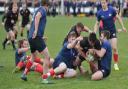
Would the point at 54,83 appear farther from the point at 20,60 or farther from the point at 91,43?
the point at 20,60

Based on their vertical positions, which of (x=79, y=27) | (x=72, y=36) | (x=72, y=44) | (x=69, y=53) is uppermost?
(x=79, y=27)

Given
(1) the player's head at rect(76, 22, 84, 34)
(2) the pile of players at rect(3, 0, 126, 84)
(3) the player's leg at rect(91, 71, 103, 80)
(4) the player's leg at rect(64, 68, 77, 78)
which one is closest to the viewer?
(2) the pile of players at rect(3, 0, 126, 84)

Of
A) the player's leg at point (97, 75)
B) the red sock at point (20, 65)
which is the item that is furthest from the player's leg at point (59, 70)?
the red sock at point (20, 65)

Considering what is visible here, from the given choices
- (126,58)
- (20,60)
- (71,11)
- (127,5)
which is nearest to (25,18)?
(126,58)

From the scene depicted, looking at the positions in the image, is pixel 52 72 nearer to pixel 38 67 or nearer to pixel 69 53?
pixel 69 53

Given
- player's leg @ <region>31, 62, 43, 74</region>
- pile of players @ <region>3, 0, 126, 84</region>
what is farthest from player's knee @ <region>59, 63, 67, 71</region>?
player's leg @ <region>31, 62, 43, 74</region>

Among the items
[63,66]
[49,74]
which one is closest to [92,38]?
[63,66]

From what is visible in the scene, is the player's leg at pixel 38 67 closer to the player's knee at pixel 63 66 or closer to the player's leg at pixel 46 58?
the player's knee at pixel 63 66

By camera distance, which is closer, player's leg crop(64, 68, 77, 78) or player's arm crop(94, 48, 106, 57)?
player's arm crop(94, 48, 106, 57)

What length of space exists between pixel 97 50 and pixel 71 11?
38753 mm

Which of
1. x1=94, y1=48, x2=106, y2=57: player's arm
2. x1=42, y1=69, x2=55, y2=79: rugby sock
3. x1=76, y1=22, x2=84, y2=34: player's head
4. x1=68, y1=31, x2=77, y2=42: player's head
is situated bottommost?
x1=42, y1=69, x2=55, y2=79: rugby sock

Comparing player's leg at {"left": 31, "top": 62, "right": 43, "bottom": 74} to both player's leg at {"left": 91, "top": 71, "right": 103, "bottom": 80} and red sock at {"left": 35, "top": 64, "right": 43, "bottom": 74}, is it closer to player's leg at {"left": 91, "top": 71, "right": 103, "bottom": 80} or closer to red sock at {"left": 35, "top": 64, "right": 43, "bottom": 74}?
red sock at {"left": 35, "top": 64, "right": 43, "bottom": 74}

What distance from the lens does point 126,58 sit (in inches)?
671

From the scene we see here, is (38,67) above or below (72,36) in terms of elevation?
below
